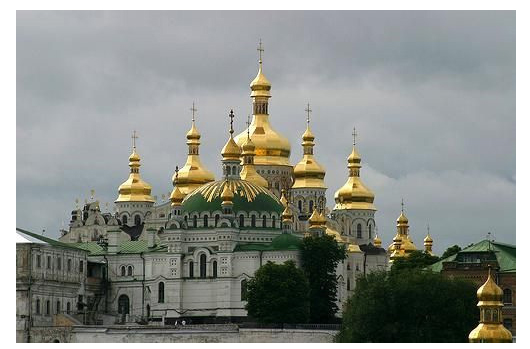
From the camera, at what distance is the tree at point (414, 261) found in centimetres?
10219

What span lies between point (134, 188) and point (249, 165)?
11145 mm

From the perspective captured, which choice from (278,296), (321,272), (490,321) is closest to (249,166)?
(321,272)

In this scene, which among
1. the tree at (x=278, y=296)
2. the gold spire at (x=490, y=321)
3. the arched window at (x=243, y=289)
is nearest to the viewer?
the gold spire at (x=490, y=321)

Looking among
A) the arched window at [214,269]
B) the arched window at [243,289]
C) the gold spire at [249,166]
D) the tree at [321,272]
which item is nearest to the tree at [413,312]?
the tree at [321,272]

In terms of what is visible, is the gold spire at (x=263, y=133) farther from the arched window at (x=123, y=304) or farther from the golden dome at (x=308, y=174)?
the arched window at (x=123, y=304)

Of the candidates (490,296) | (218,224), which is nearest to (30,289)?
(218,224)

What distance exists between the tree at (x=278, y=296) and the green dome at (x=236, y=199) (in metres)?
6.98

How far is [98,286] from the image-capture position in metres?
101

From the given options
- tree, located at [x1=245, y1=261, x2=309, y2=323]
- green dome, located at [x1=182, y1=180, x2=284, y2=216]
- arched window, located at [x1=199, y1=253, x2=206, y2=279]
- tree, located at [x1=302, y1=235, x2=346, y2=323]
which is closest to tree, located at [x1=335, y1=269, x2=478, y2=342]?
tree, located at [x1=245, y1=261, x2=309, y2=323]

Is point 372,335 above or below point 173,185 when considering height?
below

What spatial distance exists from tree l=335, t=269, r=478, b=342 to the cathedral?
14.1 metres

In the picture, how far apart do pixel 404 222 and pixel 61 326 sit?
3505 cm

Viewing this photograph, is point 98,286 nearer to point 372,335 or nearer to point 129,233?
point 129,233

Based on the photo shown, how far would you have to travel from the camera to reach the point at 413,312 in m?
80.4
